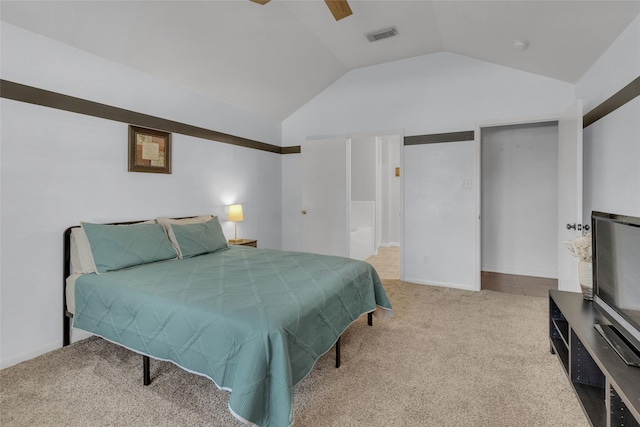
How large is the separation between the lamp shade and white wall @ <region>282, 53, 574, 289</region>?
1995mm

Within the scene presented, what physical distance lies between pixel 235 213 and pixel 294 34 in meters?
2.21

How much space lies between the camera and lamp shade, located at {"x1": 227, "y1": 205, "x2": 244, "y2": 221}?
396cm

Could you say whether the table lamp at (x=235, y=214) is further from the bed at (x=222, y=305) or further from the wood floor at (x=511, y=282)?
the wood floor at (x=511, y=282)

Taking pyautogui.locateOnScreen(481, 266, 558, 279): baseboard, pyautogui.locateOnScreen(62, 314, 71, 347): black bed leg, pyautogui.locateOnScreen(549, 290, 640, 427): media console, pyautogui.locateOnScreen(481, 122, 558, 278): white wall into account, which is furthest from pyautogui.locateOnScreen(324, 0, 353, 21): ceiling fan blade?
pyautogui.locateOnScreen(481, 266, 558, 279): baseboard

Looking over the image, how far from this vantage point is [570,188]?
294 centimetres

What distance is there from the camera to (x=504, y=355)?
2283mm

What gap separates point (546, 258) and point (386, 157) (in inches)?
157

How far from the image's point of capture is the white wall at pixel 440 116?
3.65 meters

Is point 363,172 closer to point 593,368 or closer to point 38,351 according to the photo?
point 593,368

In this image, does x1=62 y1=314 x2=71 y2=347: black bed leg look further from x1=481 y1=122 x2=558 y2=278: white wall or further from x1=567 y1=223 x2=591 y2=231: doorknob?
x1=481 y1=122 x2=558 y2=278: white wall

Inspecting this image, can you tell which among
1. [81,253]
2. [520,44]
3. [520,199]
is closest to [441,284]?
[520,199]

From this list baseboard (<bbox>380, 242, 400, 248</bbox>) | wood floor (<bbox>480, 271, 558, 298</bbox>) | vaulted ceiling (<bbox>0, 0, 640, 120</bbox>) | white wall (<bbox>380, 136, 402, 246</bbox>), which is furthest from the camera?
white wall (<bbox>380, 136, 402, 246</bbox>)

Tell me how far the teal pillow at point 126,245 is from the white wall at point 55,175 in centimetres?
32

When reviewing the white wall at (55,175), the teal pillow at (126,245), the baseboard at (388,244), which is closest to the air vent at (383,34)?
the white wall at (55,175)
